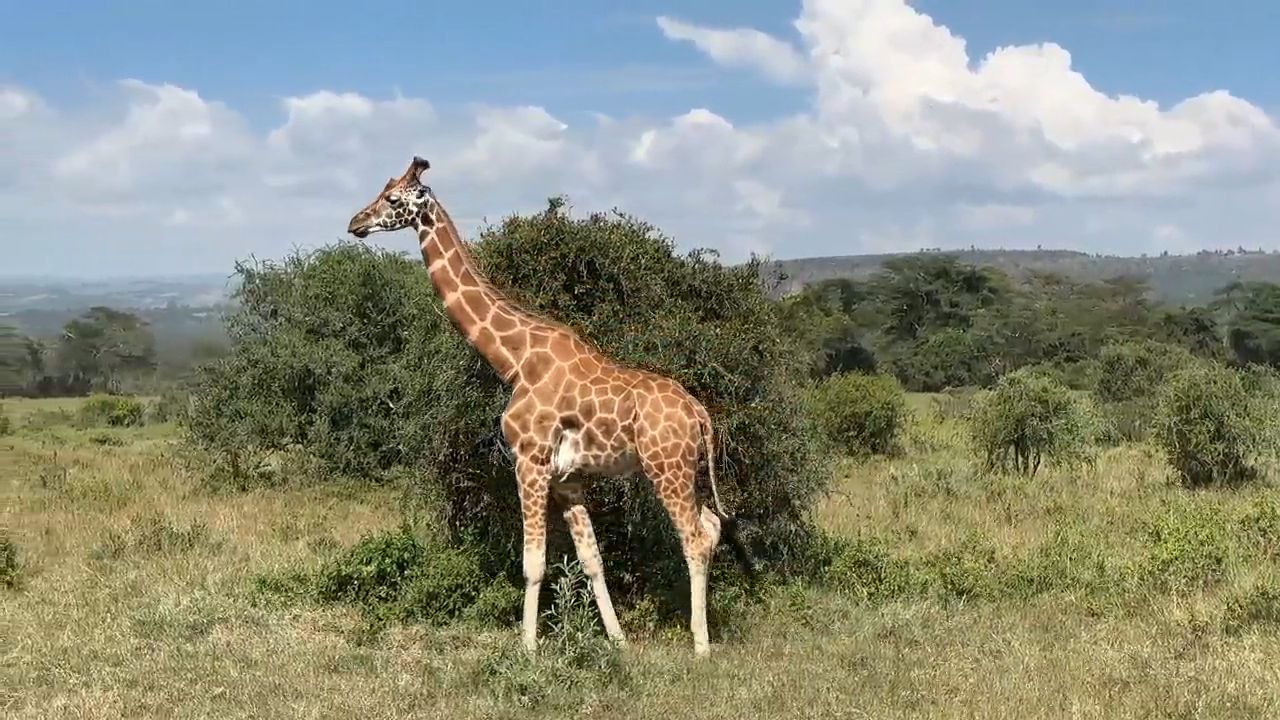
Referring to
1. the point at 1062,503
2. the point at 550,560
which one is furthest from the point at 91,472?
the point at 1062,503

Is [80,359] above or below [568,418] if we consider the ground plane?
below

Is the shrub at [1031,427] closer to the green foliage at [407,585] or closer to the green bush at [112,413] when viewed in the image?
the green foliage at [407,585]

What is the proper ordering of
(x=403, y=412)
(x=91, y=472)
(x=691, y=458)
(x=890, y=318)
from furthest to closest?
(x=890, y=318) → (x=91, y=472) → (x=403, y=412) → (x=691, y=458)

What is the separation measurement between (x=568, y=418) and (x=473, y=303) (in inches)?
46.0

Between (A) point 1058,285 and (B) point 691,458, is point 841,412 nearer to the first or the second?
(B) point 691,458

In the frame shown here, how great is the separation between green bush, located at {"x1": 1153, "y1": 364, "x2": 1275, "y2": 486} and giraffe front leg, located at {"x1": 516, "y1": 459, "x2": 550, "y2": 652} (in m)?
11.9

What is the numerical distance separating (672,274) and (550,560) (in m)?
2.66

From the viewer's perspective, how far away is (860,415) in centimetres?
2198

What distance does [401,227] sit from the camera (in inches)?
339

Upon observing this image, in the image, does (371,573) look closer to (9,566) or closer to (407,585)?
(407,585)

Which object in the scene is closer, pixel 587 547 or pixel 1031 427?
pixel 587 547

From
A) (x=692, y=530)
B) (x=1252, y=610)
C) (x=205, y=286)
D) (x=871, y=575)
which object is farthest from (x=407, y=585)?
(x=205, y=286)

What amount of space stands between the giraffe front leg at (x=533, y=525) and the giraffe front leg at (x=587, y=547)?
0.38 meters

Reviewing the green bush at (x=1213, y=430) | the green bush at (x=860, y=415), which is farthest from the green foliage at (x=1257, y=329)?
the green bush at (x=1213, y=430)
